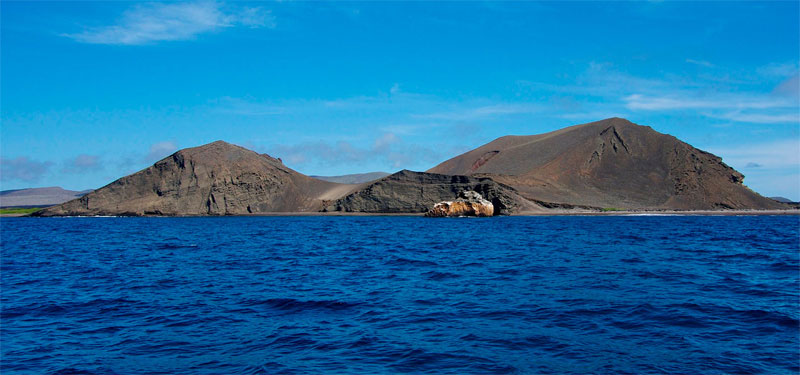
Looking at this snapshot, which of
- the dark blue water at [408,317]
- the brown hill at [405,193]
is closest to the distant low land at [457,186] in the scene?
the brown hill at [405,193]

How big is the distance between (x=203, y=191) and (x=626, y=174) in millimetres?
117513

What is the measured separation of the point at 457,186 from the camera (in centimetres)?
13950

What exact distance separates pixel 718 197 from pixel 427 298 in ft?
509

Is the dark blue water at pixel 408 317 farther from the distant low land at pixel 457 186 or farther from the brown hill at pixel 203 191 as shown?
the brown hill at pixel 203 191

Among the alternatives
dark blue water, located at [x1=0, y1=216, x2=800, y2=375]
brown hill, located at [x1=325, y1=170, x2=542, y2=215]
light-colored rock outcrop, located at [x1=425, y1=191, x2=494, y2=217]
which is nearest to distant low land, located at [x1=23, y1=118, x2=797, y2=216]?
brown hill, located at [x1=325, y1=170, x2=542, y2=215]

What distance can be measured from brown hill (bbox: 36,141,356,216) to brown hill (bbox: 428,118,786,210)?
5435 cm

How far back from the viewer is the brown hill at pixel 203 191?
5753 inches

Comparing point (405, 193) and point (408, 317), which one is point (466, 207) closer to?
point (405, 193)

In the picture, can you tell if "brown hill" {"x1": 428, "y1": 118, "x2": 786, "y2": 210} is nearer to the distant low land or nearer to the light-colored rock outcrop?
the distant low land

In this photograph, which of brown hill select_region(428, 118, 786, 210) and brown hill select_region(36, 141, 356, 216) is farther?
brown hill select_region(36, 141, 356, 216)

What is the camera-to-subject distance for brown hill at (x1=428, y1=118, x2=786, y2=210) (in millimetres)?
143000

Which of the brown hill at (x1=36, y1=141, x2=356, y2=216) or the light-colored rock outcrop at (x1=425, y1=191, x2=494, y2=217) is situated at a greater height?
the brown hill at (x1=36, y1=141, x2=356, y2=216)

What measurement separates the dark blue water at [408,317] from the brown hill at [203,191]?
124 meters

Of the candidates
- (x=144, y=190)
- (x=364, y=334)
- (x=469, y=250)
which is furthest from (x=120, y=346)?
(x=144, y=190)
